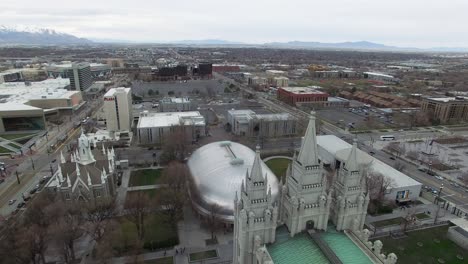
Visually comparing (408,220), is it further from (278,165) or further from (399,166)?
(278,165)

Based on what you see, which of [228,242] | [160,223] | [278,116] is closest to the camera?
[228,242]

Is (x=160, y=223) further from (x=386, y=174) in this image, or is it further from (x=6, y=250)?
(x=386, y=174)

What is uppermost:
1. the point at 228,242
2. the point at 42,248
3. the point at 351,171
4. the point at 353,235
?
the point at 351,171

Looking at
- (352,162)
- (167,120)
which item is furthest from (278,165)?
(352,162)

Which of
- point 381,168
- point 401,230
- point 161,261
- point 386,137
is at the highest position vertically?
point 381,168

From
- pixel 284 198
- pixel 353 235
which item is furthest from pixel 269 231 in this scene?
pixel 353 235

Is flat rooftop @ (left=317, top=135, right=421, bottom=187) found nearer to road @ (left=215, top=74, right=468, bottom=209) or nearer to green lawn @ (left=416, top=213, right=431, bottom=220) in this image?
road @ (left=215, top=74, right=468, bottom=209)

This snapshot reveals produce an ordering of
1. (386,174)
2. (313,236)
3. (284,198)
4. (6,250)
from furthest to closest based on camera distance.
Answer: (386,174)
(6,250)
(284,198)
(313,236)
